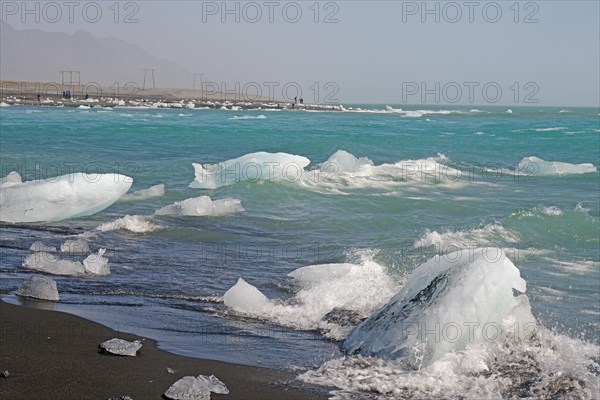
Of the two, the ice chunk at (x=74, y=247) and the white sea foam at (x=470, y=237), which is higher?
the ice chunk at (x=74, y=247)

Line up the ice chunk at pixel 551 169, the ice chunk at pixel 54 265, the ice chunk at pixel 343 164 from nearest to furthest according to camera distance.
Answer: the ice chunk at pixel 54 265 → the ice chunk at pixel 343 164 → the ice chunk at pixel 551 169

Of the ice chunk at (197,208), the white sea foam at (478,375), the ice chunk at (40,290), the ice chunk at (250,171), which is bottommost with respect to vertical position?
the white sea foam at (478,375)

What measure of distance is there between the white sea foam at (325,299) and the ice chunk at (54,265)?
1.91m

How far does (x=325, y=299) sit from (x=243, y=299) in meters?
0.85

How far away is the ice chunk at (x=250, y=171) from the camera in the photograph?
16281mm

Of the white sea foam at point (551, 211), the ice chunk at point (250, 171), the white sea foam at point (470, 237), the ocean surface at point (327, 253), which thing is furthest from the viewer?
the ice chunk at point (250, 171)

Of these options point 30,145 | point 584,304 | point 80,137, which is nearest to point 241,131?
point 80,137

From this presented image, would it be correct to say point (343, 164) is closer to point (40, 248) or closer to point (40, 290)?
point (40, 248)

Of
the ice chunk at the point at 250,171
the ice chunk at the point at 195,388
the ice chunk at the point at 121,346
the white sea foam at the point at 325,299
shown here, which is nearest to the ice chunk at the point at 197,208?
the ice chunk at the point at 250,171

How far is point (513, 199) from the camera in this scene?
Answer: 15797 mm

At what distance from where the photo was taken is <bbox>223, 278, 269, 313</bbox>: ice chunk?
679 centimetres

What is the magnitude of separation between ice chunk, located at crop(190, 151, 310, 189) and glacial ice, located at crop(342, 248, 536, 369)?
10.6 metres

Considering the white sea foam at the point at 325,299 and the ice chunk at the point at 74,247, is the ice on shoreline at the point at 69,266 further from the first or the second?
the white sea foam at the point at 325,299

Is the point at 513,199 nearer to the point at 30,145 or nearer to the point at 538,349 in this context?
the point at 538,349
